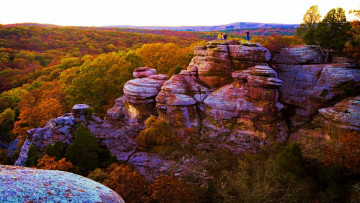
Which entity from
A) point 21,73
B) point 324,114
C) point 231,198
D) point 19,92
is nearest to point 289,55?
point 324,114

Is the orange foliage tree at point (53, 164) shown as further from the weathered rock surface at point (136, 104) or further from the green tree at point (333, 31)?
the green tree at point (333, 31)

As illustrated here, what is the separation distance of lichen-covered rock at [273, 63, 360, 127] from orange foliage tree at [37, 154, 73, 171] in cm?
2454

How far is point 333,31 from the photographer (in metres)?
24.8

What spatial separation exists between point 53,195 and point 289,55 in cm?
2895

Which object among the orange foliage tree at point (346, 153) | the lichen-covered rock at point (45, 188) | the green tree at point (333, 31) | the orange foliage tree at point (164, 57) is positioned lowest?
the orange foliage tree at point (346, 153)

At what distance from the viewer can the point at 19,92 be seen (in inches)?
1927

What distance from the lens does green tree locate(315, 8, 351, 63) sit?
24047 mm

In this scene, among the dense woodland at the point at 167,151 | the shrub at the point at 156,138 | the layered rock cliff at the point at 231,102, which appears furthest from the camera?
the shrub at the point at 156,138

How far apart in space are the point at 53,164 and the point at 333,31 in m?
33.2

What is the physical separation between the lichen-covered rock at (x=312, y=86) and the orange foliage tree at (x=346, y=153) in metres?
5.11

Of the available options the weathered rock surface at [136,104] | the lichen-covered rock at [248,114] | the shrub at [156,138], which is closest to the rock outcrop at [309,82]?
the lichen-covered rock at [248,114]

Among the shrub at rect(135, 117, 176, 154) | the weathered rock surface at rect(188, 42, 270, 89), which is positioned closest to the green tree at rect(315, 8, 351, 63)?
the weathered rock surface at rect(188, 42, 270, 89)

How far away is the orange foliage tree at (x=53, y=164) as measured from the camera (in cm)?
1850

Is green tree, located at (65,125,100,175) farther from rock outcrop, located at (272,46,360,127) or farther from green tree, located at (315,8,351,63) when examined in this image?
green tree, located at (315,8,351,63)
